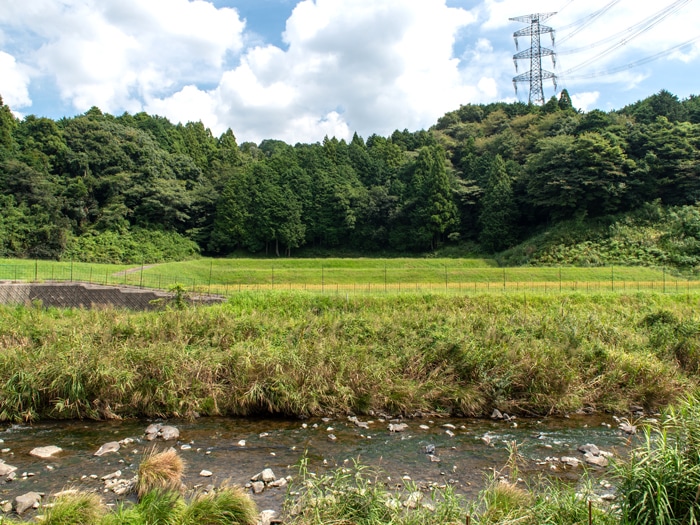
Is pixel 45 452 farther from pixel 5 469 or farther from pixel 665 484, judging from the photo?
pixel 665 484

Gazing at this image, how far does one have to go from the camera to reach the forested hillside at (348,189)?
4406 centimetres

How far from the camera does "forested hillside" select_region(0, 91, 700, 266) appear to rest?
4406 centimetres

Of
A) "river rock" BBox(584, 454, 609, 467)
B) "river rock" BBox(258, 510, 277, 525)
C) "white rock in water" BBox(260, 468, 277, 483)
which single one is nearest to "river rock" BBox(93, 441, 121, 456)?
"white rock in water" BBox(260, 468, 277, 483)

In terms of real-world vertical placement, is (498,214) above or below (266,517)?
above

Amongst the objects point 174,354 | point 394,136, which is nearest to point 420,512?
point 174,354

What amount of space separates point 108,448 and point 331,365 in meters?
5.30

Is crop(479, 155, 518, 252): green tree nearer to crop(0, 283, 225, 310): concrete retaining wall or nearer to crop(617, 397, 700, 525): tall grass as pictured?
crop(0, 283, 225, 310): concrete retaining wall

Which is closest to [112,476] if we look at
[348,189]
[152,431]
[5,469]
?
[5,469]

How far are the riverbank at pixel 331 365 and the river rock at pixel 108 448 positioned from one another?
5.30 feet

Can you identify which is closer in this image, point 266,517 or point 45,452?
point 266,517

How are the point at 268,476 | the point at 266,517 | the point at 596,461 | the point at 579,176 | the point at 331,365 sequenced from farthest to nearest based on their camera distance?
the point at 579,176, the point at 331,365, the point at 596,461, the point at 268,476, the point at 266,517

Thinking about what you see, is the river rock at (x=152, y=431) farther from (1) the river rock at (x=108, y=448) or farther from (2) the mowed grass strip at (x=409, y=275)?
(2) the mowed grass strip at (x=409, y=275)

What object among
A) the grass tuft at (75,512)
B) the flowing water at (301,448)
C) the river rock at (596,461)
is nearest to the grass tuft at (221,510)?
the flowing water at (301,448)

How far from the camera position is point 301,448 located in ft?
30.3
